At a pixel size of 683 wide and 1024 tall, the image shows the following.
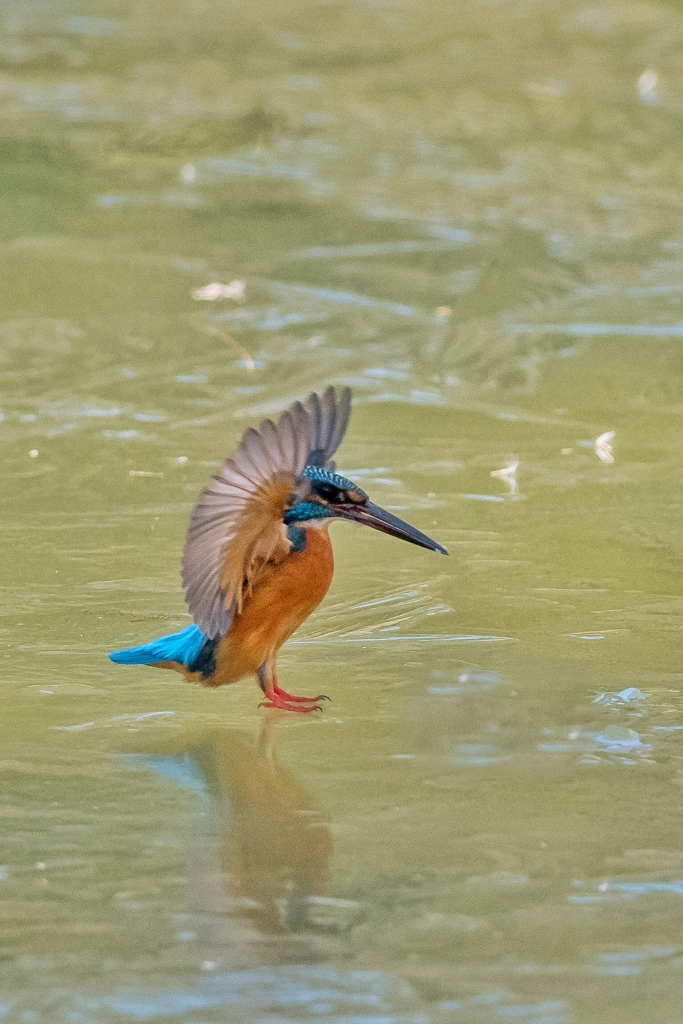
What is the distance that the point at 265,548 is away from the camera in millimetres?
3262

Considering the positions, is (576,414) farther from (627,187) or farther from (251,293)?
(627,187)

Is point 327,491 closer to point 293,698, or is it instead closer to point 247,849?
point 293,698

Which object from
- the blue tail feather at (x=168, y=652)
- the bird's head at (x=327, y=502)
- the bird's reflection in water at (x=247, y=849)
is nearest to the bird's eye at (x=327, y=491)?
the bird's head at (x=327, y=502)

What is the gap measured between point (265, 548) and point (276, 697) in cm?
41

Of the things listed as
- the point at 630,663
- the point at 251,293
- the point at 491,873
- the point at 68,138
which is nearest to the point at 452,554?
the point at 630,663

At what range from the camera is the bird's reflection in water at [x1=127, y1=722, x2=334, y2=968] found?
2.66m

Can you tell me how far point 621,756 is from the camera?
3.30 metres

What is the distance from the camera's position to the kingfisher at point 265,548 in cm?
306

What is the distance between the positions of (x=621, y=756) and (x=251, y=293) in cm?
342

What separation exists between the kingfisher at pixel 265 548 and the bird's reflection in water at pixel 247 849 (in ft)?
0.55

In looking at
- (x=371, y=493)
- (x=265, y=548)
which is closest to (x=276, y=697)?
(x=265, y=548)

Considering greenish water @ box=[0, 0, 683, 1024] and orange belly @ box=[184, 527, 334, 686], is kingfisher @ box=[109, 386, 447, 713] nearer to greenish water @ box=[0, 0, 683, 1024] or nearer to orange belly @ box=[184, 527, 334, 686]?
orange belly @ box=[184, 527, 334, 686]

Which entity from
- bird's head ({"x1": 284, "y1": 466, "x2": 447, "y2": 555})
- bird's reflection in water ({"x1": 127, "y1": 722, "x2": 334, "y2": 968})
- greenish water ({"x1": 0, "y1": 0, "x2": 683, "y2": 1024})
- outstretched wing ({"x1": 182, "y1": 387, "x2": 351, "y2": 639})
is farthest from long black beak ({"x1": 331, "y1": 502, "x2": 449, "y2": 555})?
bird's reflection in water ({"x1": 127, "y1": 722, "x2": 334, "y2": 968})

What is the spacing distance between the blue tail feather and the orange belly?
62 millimetres
